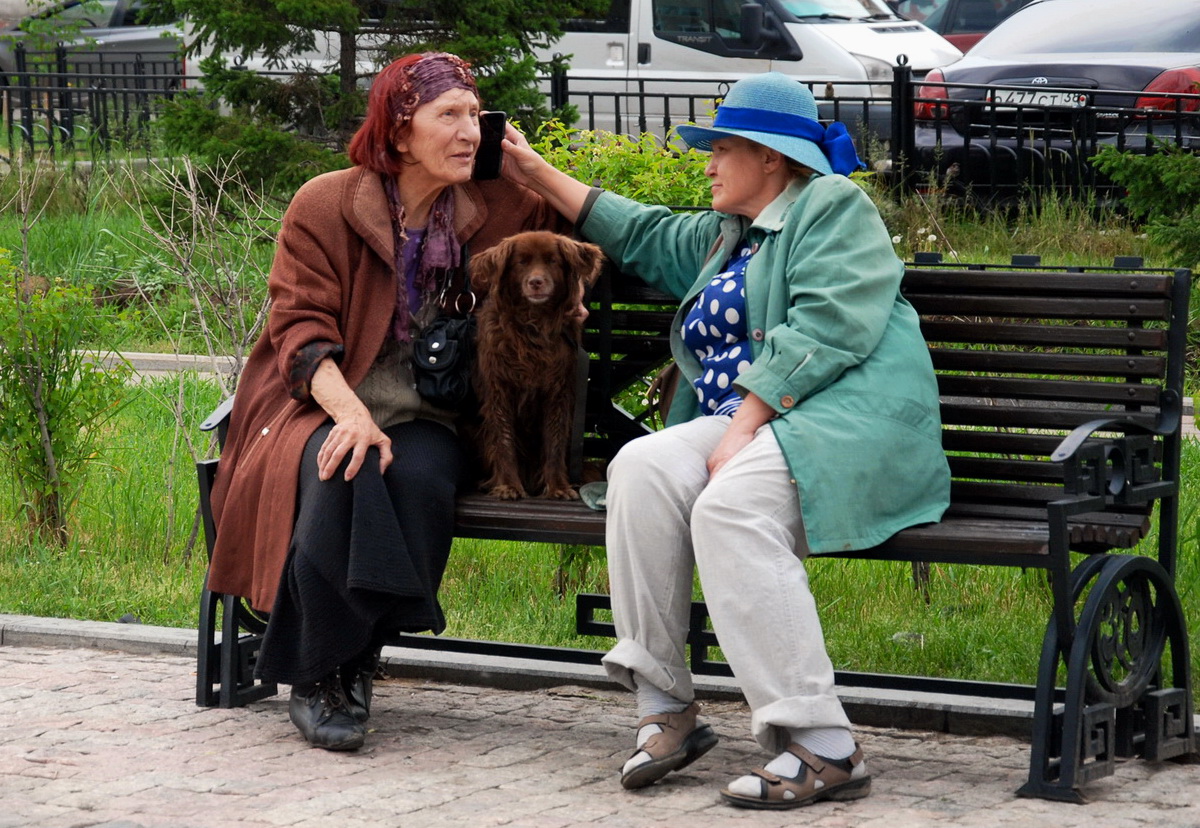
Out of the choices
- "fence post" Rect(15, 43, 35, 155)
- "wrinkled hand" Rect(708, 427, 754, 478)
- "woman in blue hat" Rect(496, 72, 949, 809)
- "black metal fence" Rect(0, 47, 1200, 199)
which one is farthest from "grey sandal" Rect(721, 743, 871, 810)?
"fence post" Rect(15, 43, 35, 155)

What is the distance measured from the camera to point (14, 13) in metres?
22.0

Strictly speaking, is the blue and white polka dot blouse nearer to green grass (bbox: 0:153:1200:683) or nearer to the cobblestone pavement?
the cobblestone pavement

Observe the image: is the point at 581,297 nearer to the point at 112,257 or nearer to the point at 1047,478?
the point at 1047,478

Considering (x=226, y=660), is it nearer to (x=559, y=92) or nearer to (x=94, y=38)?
(x=559, y=92)

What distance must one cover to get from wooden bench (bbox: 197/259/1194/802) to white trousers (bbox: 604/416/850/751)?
28cm

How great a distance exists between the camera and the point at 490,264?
428 centimetres

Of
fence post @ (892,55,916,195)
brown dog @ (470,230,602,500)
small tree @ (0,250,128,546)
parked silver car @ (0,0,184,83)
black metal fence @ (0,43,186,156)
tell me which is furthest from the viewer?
parked silver car @ (0,0,184,83)

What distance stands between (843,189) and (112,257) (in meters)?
7.84

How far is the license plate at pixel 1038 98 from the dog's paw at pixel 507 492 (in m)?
7.31

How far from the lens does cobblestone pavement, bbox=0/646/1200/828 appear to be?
3529mm

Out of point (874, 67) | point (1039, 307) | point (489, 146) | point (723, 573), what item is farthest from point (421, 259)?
point (874, 67)

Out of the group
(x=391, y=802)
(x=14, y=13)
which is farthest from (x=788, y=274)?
(x=14, y=13)

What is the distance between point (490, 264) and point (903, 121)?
7724 mm

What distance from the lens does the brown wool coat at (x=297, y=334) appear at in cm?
417
